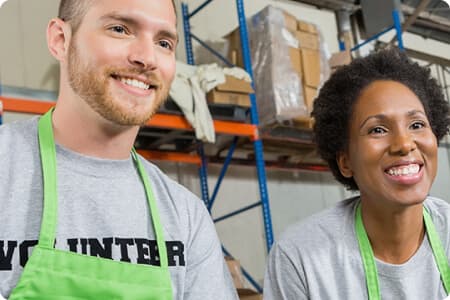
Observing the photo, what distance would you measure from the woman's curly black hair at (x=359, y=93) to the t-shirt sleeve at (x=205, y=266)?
0.57 meters

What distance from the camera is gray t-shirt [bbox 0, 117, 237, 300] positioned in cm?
133

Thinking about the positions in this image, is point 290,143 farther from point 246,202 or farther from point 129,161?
point 129,161

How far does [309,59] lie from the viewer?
14.7 ft

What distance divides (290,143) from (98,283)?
3.51 metres

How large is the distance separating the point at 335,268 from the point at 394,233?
213 millimetres

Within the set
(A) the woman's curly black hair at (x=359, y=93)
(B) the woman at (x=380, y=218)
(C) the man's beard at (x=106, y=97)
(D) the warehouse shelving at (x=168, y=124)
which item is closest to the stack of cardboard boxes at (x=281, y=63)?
(D) the warehouse shelving at (x=168, y=124)

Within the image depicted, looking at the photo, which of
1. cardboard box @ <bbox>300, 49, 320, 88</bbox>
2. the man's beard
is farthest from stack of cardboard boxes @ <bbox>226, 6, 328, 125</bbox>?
the man's beard

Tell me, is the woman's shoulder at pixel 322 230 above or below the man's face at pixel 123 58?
below

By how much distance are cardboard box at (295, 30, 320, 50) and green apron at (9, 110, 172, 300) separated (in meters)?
3.34

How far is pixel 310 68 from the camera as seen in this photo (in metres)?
4.43

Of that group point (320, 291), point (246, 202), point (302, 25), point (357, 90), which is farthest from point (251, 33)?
point (320, 291)

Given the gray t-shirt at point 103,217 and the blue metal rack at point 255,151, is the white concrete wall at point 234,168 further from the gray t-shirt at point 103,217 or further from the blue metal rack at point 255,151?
the gray t-shirt at point 103,217

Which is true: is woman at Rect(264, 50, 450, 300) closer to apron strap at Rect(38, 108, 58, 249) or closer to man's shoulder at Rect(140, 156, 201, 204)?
man's shoulder at Rect(140, 156, 201, 204)

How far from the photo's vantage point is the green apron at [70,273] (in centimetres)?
128
